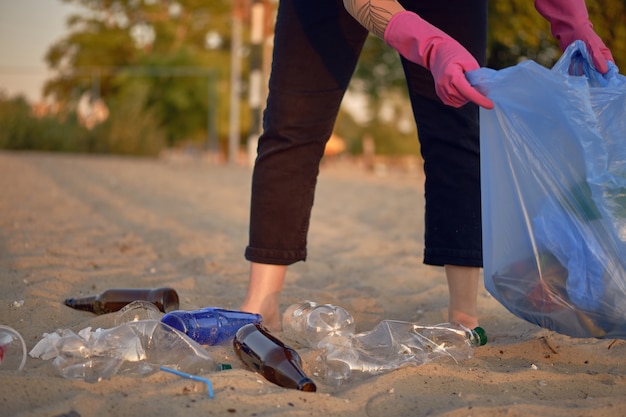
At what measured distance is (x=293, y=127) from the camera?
2.21m

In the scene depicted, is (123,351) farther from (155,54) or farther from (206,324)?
(155,54)

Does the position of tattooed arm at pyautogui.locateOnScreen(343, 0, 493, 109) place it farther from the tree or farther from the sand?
the tree

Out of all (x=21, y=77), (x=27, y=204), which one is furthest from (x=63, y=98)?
(x=27, y=204)

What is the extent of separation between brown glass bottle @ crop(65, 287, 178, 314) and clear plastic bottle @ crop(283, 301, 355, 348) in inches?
15.5

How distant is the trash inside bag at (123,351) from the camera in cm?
172

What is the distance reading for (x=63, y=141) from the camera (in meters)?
13.2

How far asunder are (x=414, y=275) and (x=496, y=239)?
4.79 feet

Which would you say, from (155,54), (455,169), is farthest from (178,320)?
(155,54)

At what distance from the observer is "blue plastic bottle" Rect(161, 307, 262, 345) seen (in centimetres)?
198

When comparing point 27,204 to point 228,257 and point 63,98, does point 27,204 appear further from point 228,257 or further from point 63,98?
point 63,98

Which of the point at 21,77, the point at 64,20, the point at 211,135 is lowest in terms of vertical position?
the point at 211,135

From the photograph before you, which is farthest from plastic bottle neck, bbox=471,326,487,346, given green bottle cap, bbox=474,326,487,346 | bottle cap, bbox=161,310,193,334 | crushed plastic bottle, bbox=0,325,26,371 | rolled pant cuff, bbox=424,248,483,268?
crushed plastic bottle, bbox=0,325,26,371

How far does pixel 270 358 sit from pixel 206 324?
33 cm

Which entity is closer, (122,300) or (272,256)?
(272,256)
